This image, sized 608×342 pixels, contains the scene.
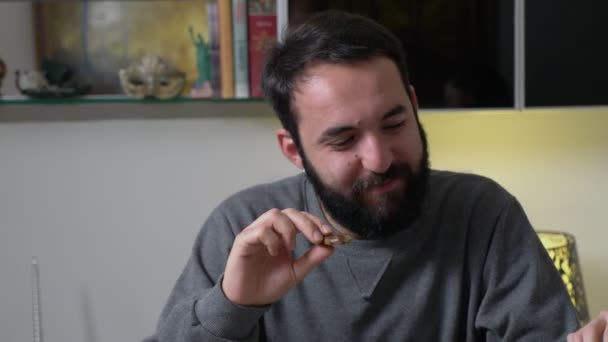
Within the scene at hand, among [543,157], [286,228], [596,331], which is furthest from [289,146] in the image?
[543,157]

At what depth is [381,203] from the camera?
3.83 ft

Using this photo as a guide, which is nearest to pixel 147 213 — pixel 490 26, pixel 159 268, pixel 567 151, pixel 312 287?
pixel 159 268

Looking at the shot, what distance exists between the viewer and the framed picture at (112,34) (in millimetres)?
1858

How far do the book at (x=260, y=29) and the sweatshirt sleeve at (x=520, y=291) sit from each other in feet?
2.38

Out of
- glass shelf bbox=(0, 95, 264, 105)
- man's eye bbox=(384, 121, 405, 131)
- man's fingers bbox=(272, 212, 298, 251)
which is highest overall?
man's eye bbox=(384, 121, 405, 131)

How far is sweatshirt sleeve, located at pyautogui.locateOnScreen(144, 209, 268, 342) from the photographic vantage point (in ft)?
3.77

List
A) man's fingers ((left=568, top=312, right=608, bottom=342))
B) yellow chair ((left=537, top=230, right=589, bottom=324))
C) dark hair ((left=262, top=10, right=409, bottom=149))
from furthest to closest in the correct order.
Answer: yellow chair ((left=537, top=230, right=589, bottom=324)) < dark hair ((left=262, top=10, right=409, bottom=149)) < man's fingers ((left=568, top=312, right=608, bottom=342))

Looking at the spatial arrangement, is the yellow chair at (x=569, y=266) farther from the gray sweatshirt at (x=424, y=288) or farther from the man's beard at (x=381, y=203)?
the man's beard at (x=381, y=203)

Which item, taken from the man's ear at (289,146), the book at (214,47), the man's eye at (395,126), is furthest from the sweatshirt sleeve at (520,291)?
the book at (214,47)

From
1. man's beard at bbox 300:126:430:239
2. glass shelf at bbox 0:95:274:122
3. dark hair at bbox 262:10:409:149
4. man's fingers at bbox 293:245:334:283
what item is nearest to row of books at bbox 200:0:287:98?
glass shelf at bbox 0:95:274:122

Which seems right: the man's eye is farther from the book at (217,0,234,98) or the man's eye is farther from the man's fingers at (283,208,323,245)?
the book at (217,0,234,98)

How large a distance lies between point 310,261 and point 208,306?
17cm

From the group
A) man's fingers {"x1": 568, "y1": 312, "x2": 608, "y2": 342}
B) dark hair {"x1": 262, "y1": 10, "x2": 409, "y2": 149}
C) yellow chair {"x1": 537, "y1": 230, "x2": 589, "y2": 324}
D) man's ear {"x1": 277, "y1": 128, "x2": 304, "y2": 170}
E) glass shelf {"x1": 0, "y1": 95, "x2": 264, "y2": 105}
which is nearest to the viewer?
man's fingers {"x1": 568, "y1": 312, "x2": 608, "y2": 342}

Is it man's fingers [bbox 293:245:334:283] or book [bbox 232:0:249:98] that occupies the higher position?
book [bbox 232:0:249:98]
